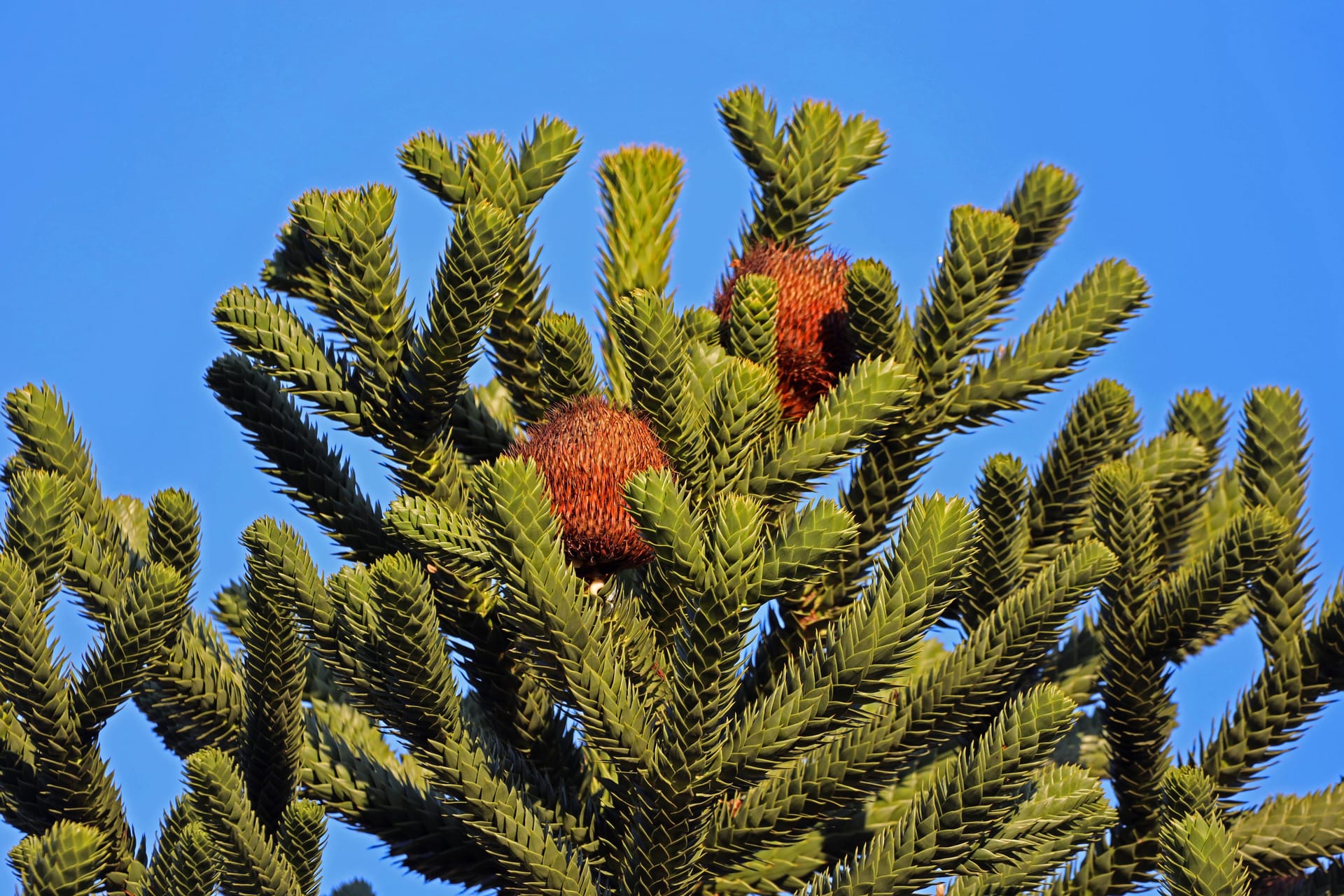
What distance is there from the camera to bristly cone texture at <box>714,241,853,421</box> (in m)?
4.80

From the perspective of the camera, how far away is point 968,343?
4.77m

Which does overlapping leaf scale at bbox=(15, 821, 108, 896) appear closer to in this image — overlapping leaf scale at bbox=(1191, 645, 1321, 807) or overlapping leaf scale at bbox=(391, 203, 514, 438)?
overlapping leaf scale at bbox=(391, 203, 514, 438)

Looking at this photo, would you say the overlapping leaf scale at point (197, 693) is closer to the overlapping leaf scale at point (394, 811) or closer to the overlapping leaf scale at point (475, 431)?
the overlapping leaf scale at point (394, 811)

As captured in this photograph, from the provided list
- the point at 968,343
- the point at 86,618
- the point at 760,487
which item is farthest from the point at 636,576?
the point at 86,618

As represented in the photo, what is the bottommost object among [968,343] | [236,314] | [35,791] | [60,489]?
[35,791]

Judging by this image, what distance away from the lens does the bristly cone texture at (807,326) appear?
480 cm

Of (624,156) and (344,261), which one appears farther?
(624,156)

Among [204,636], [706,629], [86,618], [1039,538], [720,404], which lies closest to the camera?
[706,629]

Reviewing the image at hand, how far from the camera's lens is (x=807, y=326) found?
4805 millimetres

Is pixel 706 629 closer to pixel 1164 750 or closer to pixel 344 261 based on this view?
pixel 344 261

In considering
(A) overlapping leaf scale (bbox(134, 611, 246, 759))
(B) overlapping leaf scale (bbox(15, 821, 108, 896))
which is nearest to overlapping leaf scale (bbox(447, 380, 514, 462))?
(A) overlapping leaf scale (bbox(134, 611, 246, 759))

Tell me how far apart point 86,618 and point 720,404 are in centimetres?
206

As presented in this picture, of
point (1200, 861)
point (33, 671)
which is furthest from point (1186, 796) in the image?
point (33, 671)

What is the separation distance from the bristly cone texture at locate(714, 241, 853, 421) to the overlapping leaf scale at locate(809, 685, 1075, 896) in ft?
4.90
